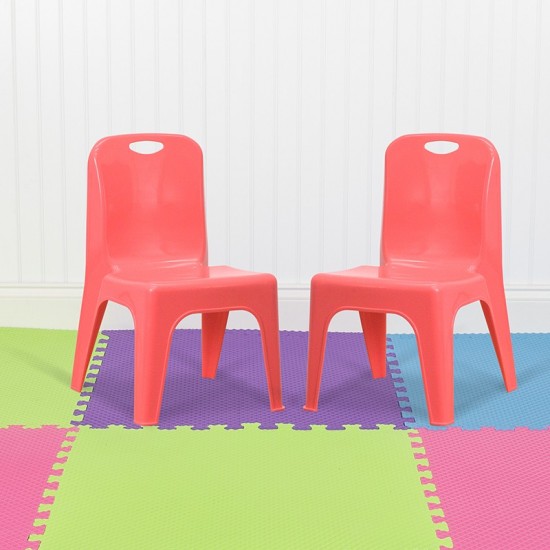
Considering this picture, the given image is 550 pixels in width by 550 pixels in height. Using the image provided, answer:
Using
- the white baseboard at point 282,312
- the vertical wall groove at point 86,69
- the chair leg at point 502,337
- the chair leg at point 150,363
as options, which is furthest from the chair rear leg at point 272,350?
the vertical wall groove at point 86,69

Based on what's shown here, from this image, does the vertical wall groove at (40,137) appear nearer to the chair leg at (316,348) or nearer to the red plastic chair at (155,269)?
the red plastic chair at (155,269)

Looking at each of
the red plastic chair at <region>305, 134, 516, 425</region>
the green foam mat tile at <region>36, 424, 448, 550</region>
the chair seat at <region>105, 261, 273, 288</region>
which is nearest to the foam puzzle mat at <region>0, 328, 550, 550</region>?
the green foam mat tile at <region>36, 424, 448, 550</region>

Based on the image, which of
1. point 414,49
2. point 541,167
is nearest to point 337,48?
point 414,49

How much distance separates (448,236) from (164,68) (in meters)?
1.26

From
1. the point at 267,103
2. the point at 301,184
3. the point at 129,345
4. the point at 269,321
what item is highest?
the point at 267,103

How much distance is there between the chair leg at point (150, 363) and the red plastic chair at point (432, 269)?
0.42 metres

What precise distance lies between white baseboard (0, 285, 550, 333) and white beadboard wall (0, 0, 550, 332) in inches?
0.4

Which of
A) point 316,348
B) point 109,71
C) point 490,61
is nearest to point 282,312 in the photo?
point 316,348

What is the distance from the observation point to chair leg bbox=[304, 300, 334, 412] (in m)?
2.68

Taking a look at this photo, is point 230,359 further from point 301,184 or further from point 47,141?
point 47,141

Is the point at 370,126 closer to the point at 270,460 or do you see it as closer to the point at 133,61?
the point at 133,61

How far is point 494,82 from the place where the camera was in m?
3.56

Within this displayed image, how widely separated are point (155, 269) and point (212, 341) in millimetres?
294

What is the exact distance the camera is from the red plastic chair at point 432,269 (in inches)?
100
